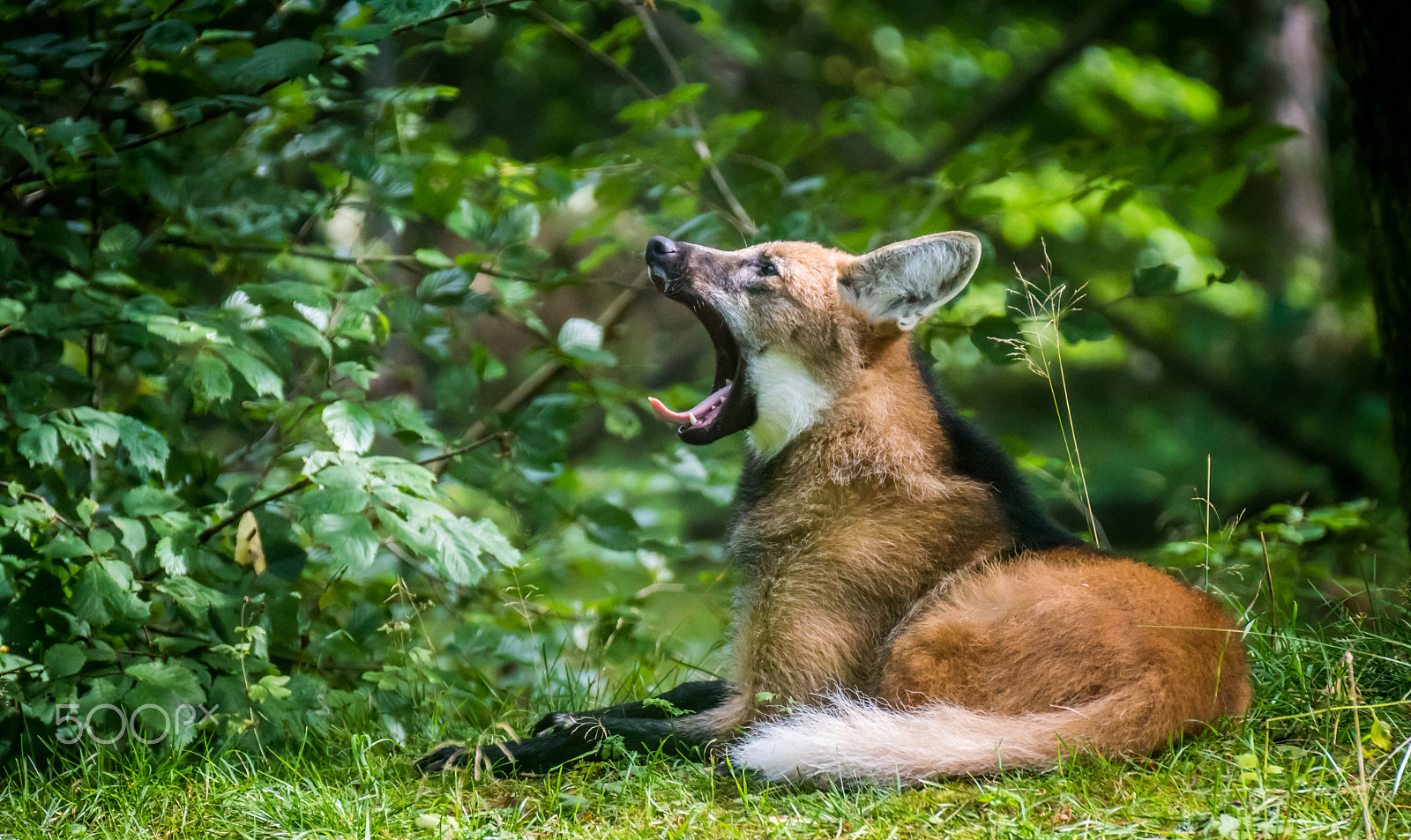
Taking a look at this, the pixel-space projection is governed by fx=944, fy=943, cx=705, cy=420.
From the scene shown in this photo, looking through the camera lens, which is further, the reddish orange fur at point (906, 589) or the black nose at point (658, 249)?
the black nose at point (658, 249)

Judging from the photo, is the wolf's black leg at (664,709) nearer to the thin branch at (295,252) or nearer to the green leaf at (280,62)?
the thin branch at (295,252)

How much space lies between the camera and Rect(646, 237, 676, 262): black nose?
2.86 metres

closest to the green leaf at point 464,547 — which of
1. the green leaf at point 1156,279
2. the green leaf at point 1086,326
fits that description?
the green leaf at point 1086,326

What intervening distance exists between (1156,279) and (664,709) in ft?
6.96

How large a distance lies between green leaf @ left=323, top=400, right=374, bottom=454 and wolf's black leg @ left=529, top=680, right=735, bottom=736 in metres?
0.95

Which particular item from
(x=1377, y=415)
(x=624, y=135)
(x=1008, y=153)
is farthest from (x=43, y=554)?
(x=1377, y=415)

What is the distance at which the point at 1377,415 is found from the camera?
6328 millimetres

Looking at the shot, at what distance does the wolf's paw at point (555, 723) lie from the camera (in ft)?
8.45

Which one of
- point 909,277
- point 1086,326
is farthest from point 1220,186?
point 909,277

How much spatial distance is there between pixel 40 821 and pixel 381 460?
47.9 inches

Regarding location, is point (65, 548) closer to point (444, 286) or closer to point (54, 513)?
point (54, 513)

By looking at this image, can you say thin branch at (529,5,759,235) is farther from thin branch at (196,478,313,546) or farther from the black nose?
thin branch at (196,478,313,546)

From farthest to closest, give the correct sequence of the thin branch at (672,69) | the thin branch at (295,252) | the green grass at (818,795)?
the thin branch at (672,69), the thin branch at (295,252), the green grass at (818,795)

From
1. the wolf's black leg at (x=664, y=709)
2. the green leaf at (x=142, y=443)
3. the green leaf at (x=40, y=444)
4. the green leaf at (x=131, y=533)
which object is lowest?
the wolf's black leg at (x=664, y=709)
